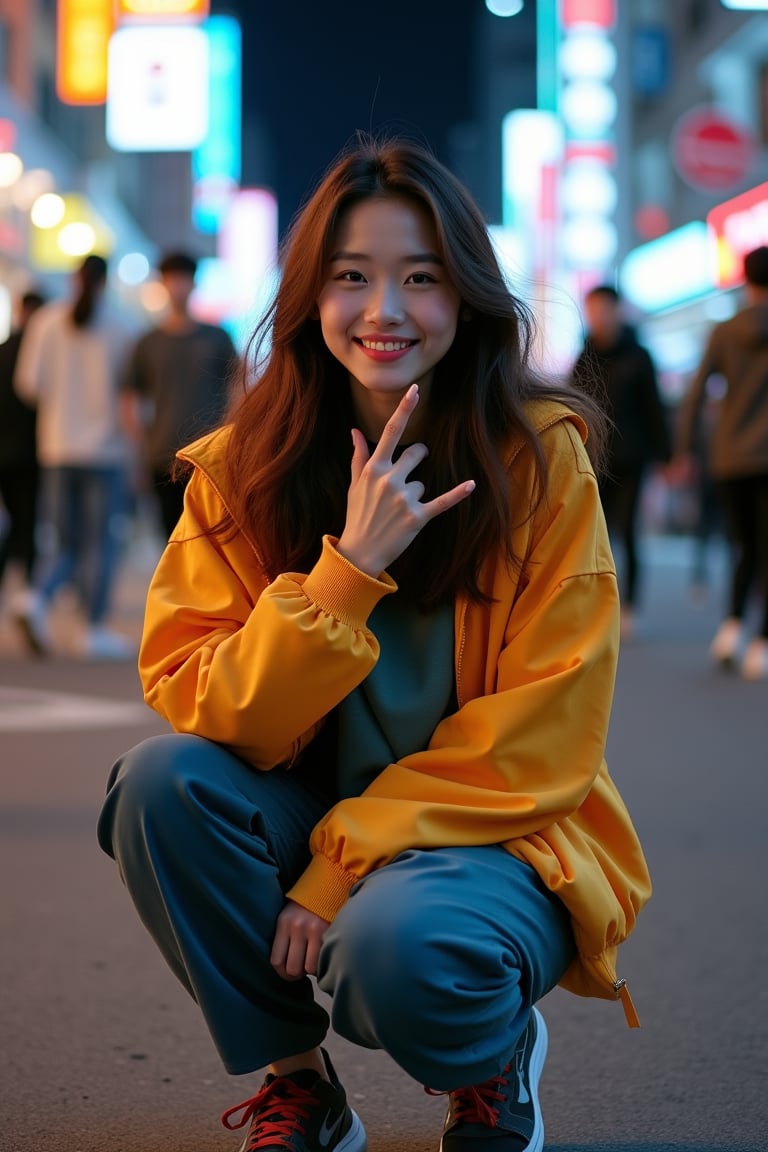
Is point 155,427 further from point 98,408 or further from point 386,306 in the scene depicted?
point 386,306

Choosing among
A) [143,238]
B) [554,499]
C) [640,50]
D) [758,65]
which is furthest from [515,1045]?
→ [143,238]

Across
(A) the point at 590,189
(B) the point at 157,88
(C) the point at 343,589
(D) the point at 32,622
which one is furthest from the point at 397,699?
(A) the point at 590,189

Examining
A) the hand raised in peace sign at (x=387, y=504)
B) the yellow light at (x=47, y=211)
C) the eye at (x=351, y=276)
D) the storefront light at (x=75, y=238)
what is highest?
the yellow light at (x=47, y=211)

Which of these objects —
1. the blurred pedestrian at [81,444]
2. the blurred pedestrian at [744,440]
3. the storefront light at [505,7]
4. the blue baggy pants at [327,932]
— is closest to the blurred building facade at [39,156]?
the blurred pedestrian at [81,444]

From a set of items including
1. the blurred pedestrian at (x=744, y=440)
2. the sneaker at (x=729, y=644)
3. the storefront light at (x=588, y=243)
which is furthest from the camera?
the storefront light at (x=588, y=243)

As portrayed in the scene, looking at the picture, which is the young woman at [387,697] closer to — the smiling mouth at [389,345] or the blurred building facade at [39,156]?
the smiling mouth at [389,345]

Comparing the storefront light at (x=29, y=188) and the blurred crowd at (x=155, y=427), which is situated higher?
the storefront light at (x=29, y=188)

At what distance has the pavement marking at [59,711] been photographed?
5.99 meters

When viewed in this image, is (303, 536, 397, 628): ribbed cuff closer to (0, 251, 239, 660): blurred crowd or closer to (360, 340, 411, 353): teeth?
(360, 340, 411, 353): teeth

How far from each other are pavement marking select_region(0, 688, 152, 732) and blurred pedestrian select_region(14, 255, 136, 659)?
1258 mm

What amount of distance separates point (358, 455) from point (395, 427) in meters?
0.07

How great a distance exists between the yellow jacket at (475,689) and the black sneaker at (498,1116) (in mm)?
148

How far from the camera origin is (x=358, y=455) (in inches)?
82.4

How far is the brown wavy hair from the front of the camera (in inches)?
82.9
